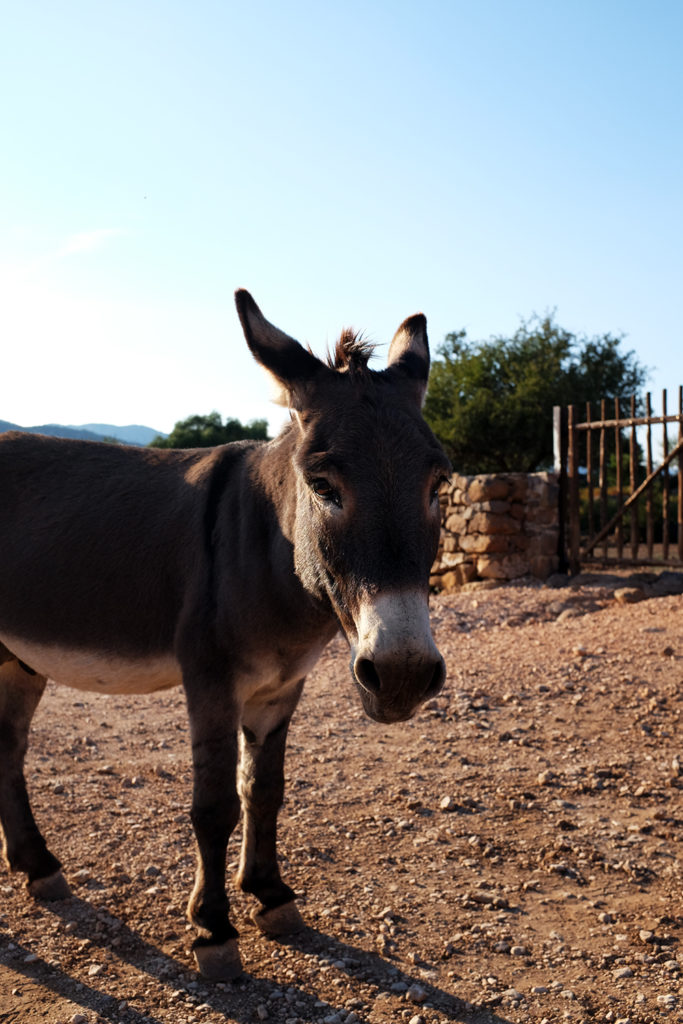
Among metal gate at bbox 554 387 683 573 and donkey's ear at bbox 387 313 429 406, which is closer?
donkey's ear at bbox 387 313 429 406

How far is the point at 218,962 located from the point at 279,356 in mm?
2371

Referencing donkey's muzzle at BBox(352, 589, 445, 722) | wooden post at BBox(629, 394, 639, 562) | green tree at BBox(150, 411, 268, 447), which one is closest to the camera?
donkey's muzzle at BBox(352, 589, 445, 722)

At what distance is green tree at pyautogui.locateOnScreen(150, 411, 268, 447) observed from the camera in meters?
40.7

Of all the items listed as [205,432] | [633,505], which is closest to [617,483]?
[633,505]

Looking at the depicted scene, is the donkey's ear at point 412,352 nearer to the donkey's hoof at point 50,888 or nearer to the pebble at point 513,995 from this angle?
the pebble at point 513,995

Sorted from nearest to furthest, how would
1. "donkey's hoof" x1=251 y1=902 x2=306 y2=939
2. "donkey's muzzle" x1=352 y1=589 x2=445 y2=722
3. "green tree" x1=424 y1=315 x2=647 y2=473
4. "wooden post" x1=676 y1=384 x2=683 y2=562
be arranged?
"donkey's muzzle" x1=352 y1=589 x2=445 y2=722
"donkey's hoof" x1=251 y1=902 x2=306 y2=939
"wooden post" x1=676 y1=384 x2=683 y2=562
"green tree" x1=424 y1=315 x2=647 y2=473

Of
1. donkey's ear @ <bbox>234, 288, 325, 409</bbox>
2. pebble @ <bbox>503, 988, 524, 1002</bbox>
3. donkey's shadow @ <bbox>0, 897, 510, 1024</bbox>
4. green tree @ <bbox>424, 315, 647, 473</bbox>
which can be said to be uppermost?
green tree @ <bbox>424, 315, 647, 473</bbox>

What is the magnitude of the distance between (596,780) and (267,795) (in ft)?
8.23

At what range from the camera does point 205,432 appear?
139ft

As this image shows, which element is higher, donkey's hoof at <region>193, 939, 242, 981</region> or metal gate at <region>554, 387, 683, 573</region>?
metal gate at <region>554, 387, 683, 573</region>

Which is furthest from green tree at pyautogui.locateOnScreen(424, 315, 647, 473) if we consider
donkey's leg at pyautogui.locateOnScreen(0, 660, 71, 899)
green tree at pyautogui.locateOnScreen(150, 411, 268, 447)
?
donkey's leg at pyautogui.locateOnScreen(0, 660, 71, 899)

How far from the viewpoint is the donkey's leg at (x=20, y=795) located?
386cm

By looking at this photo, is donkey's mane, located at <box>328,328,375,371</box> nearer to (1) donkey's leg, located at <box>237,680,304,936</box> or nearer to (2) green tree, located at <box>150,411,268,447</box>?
(1) donkey's leg, located at <box>237,680,304,936</box>

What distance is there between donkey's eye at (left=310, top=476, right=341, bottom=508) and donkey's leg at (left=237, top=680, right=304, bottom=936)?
1170mm
